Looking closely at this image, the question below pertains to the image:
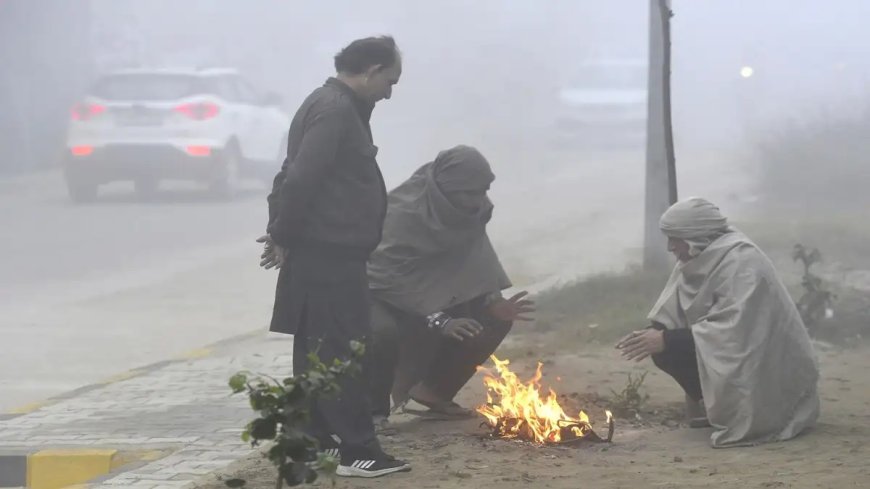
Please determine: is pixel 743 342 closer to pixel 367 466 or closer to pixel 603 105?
pixel 367 466

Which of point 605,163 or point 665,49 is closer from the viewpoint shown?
point 665,49

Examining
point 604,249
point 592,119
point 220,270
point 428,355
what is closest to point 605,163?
point 592,119

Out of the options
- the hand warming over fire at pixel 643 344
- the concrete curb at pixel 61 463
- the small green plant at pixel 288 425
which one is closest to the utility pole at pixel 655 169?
the hand warming over fire at pixel 643 344

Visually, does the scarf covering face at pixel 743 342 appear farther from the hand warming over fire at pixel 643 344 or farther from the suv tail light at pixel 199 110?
the suv tail light at pixel 199 110

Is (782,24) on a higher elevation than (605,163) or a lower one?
higher

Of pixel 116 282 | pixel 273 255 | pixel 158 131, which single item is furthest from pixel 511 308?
pixel 158 131

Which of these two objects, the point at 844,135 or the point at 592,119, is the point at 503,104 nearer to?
the point at 592,119

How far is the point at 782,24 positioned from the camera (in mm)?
25609

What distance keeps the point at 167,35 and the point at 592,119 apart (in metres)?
7.19

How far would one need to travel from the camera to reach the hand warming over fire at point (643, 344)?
18.6 feet

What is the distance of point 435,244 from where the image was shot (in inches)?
240

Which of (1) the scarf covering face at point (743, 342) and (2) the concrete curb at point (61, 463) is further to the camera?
(2) the concrete curb at point (61, 463)

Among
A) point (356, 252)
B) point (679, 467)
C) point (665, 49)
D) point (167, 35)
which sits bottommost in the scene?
point (679, 467)

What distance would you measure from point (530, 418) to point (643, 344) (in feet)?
1.78
